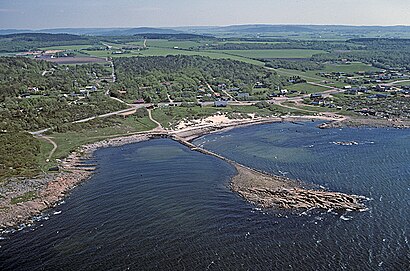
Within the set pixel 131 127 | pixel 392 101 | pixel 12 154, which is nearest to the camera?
pixel 12 154

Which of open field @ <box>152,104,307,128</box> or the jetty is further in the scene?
open field @ <box>152,104,307,128</box>

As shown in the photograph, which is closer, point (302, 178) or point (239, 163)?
point (302, 178)

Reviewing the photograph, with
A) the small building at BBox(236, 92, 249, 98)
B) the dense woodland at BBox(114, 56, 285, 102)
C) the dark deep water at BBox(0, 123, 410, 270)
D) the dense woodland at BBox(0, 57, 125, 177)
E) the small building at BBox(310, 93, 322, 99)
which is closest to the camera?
the dark deep water at BBox(0, 123, 410, 270)

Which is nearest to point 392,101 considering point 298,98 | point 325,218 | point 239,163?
point 298,98

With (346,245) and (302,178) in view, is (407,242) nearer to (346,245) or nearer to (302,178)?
(346,245)

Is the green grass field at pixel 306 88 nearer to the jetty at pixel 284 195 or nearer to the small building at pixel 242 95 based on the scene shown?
the small building at pixel 242 95

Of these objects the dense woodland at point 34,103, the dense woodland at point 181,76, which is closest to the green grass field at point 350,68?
the dense woodland at point 181,76

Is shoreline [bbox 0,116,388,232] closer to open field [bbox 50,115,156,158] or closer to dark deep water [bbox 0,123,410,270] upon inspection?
dark deep water [bbox 0,123,410,270]

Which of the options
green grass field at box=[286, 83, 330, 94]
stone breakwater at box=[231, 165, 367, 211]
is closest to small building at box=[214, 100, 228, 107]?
green grass field at box=[286, 83, 330, 94]
